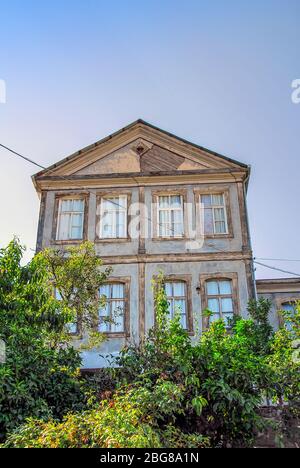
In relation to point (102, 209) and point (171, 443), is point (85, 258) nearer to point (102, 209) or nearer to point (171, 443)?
point (102, 209)

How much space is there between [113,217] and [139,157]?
106 inches

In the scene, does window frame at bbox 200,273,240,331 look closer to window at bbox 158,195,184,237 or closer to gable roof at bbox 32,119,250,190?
window at bbox 158,195,184,237

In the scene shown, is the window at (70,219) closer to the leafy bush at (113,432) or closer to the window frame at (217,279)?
the window frame at (217,279)

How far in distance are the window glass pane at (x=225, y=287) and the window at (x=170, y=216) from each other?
229 cm

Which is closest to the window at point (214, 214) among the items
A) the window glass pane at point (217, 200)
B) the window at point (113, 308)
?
the window glass pane at point (217, 200)

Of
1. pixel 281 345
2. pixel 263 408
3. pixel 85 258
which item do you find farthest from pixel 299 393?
pixel 85 258

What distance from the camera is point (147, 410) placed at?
6.95 metres

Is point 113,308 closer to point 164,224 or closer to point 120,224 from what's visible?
point 120,224

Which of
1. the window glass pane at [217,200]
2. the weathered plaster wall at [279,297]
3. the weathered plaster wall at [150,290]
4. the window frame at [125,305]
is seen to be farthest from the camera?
the weathered plaster wall at [279,297]

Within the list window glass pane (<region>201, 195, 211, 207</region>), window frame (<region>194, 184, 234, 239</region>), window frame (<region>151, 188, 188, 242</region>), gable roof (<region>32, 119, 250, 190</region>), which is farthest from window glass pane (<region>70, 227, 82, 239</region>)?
window glass pane (<region>201, 195, 211, 207</region>)

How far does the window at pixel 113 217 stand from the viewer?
16953 millimetres

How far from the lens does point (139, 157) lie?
18125 millimetres

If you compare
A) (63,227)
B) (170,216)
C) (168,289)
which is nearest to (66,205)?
(63,227)
